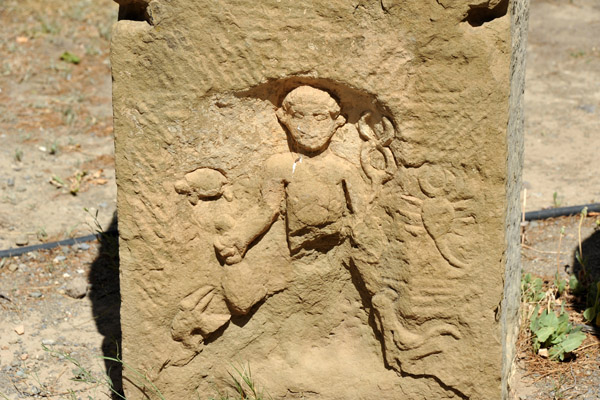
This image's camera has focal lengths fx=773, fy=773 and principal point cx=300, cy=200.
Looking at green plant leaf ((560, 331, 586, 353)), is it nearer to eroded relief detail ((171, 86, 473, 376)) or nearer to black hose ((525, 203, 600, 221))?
eroded relief detail ((171, 86, 473, 376))

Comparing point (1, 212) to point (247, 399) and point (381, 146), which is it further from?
point (381, 146)

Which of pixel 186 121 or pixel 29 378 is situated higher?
pixel 186 121

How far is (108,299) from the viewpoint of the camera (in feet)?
12.5

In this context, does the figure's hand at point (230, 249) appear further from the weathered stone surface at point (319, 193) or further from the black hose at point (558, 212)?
the black hose at point (558, 212)

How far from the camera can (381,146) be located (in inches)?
103

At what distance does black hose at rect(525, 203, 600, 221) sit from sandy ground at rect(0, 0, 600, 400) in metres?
0.05

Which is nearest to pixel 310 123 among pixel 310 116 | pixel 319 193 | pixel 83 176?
pixel 310 116

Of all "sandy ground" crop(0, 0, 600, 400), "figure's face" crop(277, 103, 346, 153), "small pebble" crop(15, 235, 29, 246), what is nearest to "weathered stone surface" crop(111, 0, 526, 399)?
"figure's face" crop(277, 103, 346, 153)

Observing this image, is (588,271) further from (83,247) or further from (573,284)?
(83,247)

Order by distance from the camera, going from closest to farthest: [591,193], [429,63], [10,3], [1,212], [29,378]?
[429,63]
[29,378]
[1,212]
[591,193]
[10,3]

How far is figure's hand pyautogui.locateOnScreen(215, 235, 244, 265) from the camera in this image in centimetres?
271

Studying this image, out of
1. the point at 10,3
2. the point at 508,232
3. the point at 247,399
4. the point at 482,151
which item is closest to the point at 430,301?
the point at 508,232

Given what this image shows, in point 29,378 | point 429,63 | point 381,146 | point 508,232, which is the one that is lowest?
point 29,378

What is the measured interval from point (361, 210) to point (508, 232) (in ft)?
1.83
